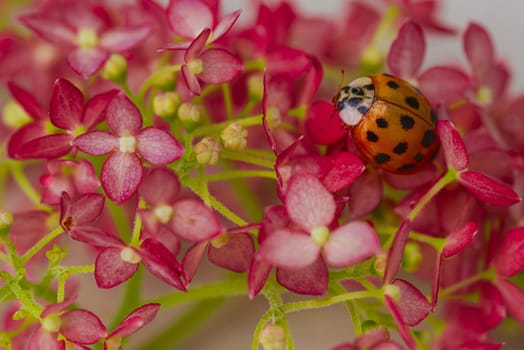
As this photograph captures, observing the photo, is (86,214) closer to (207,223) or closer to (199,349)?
(207,223)

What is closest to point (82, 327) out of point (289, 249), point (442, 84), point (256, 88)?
point (289, 249)

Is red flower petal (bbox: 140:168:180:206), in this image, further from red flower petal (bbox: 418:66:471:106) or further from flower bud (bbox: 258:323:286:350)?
red flower petal (bbox: 418:66:471:106)

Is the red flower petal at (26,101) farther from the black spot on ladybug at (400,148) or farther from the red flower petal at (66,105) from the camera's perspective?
the black spot on ladybug at (400,148)

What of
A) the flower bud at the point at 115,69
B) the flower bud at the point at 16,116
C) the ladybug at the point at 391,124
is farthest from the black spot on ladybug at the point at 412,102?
the flower bud at the point at 16,116

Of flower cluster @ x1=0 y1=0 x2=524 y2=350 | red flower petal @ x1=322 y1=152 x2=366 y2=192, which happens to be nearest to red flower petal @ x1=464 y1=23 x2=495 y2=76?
flower cluster @ x1=0 y1=0 x2=524 y2=350

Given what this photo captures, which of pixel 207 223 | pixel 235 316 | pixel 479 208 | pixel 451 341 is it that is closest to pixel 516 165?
pixel 479 208

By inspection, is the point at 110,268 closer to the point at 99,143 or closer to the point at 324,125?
the point at 99,143

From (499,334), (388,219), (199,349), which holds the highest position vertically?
(388,219)
